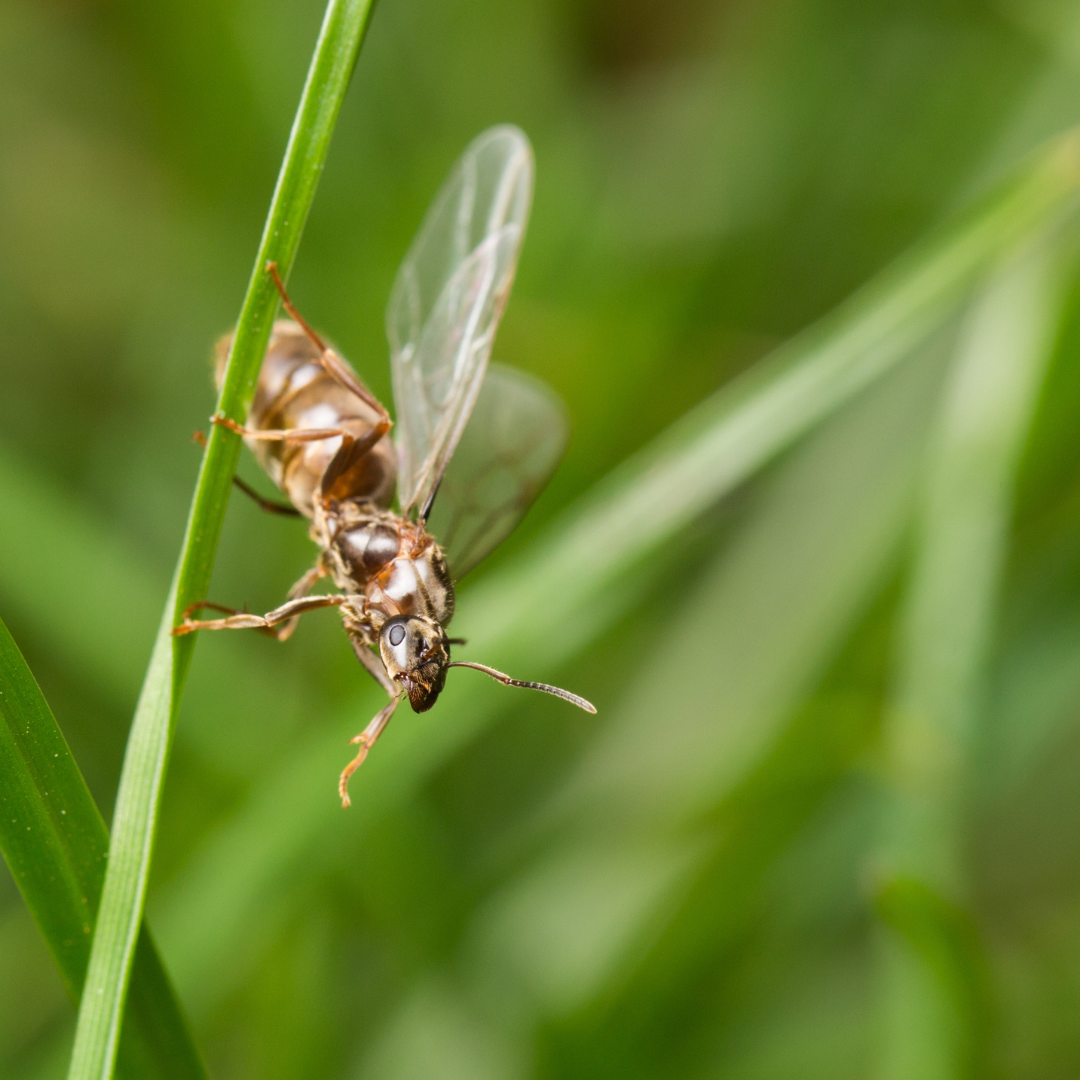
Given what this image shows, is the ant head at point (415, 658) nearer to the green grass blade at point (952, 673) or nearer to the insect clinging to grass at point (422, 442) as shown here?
the insect clinging to grass at point (422, 442)

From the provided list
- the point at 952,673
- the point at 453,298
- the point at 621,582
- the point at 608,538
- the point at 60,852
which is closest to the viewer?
the point at 60,852

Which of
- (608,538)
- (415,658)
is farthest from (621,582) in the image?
(415,658)

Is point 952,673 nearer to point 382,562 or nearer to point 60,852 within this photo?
point 382,562

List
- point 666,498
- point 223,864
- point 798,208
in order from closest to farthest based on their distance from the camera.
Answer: point 223,864 < point 666,498 < point 798,208

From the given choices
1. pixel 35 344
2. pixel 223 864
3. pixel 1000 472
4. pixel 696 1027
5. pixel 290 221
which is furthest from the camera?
pixel 35 344

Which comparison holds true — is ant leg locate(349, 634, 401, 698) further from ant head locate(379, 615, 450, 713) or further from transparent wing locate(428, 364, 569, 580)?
transparent wing locate(428, 364, 569, 580)

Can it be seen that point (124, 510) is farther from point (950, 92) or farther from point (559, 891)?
point (950, 92)

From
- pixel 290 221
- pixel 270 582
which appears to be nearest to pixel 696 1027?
pixel 270 582
